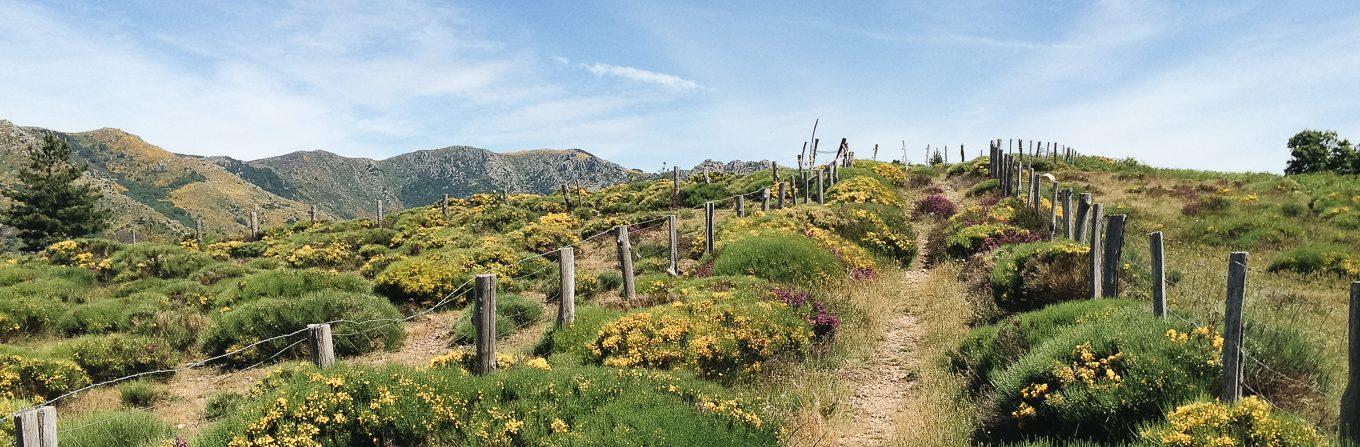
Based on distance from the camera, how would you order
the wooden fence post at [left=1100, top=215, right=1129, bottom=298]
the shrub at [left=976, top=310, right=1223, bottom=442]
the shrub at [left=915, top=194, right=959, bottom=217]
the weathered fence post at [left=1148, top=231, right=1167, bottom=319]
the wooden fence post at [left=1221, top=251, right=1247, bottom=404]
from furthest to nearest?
the shrub at [left=915, top=194, right=959, bottom=217], the wooden fence post at [left=1100, top=215, right=1129, bottom=298], the weathered fence post at [left=1148, top=231, right=1167, bottom=319], the shrub at [left=976, top=310, right=1223, bottom=442], the wooden fence post at [left=1221, top=251, right=1247, bottom=404]

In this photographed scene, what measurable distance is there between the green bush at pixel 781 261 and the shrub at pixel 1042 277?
12.5 feet

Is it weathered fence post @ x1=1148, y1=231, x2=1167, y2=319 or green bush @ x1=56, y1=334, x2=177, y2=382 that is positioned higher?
weathered fence post @ x1=1148, y1=231, x2=1167, y2=319

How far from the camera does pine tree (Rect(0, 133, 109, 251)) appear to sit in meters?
38.9

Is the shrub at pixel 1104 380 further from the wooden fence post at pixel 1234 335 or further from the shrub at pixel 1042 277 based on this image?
the shrub at pixel 1042 277

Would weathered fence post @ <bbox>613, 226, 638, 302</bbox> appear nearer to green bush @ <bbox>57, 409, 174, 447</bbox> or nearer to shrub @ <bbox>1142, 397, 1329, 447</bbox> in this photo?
green bush @ <bbox>57, 409, 174, 447</bbox>

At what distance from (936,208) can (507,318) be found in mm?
21636

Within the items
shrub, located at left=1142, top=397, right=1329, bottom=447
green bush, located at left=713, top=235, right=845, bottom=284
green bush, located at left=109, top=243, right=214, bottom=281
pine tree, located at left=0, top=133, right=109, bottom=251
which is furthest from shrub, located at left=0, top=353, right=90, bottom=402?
pine tree, located at left=0, top=133, right=109, bottom=251

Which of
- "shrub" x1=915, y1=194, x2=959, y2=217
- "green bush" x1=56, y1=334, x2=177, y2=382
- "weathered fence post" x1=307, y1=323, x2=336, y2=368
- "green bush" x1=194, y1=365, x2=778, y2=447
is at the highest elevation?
"shrub" x1=915, y1=194, x2=959, y2=217

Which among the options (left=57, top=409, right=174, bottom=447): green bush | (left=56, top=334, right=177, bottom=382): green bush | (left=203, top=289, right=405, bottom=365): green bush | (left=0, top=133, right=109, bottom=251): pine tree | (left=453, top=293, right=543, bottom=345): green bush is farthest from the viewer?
(left=0, top=133, right=109, bottom=251): pine tree

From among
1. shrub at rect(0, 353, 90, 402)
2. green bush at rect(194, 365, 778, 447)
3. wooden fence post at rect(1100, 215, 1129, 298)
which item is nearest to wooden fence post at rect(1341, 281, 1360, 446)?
wooden fence post at rect(1100, 215, 1129, 298)

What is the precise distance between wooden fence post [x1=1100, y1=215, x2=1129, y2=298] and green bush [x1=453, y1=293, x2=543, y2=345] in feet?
37.9

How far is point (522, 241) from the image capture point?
23234mm

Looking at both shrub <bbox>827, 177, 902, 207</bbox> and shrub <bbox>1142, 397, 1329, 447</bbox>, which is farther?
shrub <bbox>827, 177, 902, 207</bbox>

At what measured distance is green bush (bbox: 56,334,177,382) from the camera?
36.0 ft
